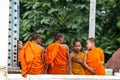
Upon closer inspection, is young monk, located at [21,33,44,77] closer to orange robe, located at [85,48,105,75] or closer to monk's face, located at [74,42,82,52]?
monk's face, located at [74,42,82,52]

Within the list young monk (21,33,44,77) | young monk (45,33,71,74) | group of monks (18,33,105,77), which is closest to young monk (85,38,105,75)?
group of monks (18,33,105,77)

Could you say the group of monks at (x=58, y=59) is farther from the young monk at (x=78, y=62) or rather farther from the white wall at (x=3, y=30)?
the white wall at (x=3, y=30)

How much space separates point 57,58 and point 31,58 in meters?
0.54

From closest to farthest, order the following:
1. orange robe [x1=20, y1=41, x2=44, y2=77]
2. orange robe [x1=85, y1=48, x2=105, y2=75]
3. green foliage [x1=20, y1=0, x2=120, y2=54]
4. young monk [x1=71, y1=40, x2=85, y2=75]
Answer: orange robe [x1=20, y1=41, x2=44, y2=77] < young monk [x1=71, y1=40, x2=85, y2=75] < orange robe [x1=85, y1=48, x2=105, y2=75] < green foliage [x1=20, y1=0, x2=120, y2=54]

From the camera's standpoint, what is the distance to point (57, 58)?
8.05 m

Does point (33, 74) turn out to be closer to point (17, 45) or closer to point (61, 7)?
point (17, 45)

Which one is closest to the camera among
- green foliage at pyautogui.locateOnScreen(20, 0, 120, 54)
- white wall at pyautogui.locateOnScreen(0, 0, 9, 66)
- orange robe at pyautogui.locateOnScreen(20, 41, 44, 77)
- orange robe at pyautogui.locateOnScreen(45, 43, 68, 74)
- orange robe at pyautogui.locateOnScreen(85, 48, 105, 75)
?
white wall at pyautogui.locateOnScreen(0, 0, 9, 66)

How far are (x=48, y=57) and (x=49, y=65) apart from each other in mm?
193

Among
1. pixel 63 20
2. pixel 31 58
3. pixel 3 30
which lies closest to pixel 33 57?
pixel 31 58

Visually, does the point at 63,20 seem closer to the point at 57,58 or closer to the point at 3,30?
the point at 57,58

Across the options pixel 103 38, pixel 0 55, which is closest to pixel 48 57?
pixel 0 55

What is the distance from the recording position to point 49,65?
8078 mm

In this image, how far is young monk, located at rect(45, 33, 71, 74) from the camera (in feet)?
26.1

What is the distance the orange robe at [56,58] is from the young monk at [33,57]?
158 mm
